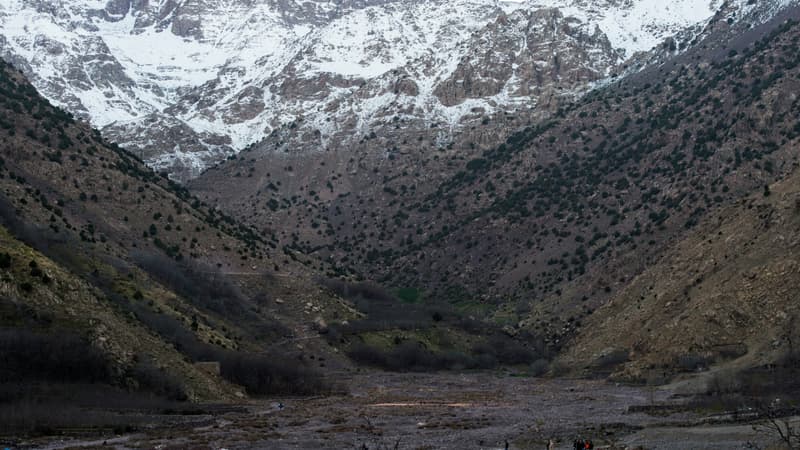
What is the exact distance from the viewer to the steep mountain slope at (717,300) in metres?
65.2

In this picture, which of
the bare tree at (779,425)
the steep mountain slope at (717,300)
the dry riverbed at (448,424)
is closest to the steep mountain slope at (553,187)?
the steep mountain slope at (717,300)

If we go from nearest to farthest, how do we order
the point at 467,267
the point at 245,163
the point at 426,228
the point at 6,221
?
the point at 6,221
the point at 467,267
the point at 426,228
the point at 245,163

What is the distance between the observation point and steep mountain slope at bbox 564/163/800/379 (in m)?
65.2

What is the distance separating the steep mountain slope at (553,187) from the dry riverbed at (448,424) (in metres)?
34.4

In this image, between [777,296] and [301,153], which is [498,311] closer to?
[777,296]

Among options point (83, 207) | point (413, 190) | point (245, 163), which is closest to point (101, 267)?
point (83, 207)

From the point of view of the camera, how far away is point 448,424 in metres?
50.9

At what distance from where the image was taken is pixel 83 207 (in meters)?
91.9

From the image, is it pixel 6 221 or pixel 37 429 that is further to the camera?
pixel 6 221

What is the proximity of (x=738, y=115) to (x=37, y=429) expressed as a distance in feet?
310

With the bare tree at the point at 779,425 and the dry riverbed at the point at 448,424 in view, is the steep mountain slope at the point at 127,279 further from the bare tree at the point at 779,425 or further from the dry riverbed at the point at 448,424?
the bare tree at the point at 779,425

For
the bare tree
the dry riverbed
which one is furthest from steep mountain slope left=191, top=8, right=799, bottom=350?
the bare tree

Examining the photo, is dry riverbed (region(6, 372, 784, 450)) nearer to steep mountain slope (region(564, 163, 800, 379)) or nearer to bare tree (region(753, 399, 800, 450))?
bare tree (region(753, 399, 800, 450))

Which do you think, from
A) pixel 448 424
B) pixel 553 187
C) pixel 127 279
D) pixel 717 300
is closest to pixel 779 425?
pixel 448 424
